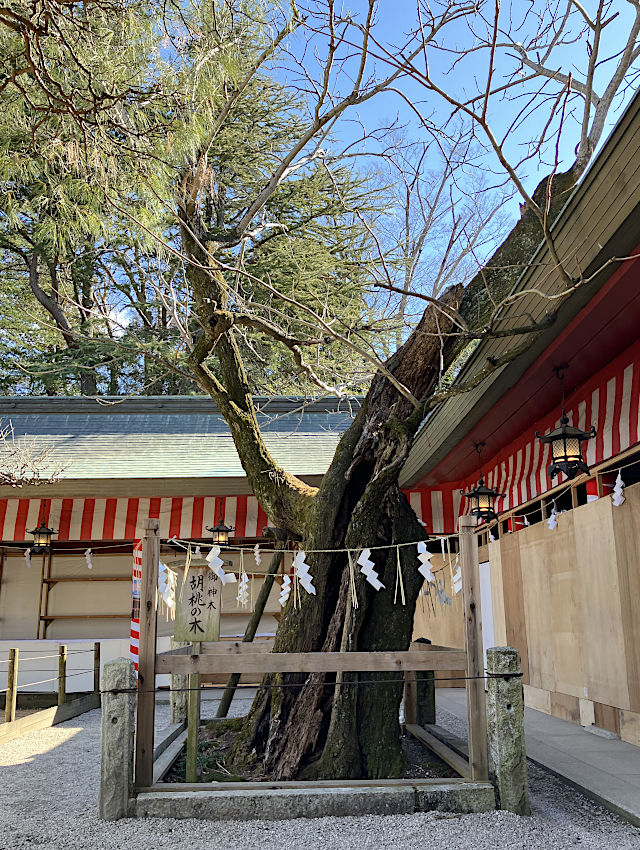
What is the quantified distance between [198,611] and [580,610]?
3.04 meters

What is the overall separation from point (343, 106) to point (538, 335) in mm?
2040

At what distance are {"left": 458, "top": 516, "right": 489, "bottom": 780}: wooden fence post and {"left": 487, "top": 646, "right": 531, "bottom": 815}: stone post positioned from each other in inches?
3.4

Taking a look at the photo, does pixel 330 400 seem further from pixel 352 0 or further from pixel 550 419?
pixel 352 0

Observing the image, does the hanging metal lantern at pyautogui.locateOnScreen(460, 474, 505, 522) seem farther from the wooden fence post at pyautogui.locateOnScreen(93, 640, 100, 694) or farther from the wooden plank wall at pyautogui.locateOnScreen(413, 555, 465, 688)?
the wooden fence post at pyautogui.locateOnScreen(93, 640, 100, 694)

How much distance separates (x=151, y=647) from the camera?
4.02 m

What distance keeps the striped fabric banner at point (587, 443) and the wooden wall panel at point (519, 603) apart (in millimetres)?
506

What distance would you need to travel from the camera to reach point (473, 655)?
158 inches

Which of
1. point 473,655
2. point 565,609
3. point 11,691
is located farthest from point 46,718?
point 565,609

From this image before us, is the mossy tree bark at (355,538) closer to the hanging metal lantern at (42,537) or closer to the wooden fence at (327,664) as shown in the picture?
the wooden fence at (327,664)

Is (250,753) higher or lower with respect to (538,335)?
lower

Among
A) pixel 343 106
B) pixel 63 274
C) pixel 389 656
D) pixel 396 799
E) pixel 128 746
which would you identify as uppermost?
pixel 63 274

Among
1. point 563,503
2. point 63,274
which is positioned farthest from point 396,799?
point 63,274

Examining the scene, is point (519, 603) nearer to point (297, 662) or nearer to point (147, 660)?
point (297, 662)

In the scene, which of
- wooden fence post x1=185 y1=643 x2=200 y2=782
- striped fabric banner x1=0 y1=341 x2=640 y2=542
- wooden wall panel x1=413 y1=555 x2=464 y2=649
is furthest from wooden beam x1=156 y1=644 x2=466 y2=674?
striped fabric banner x1=0 y1=341 x2=640 y2=542
